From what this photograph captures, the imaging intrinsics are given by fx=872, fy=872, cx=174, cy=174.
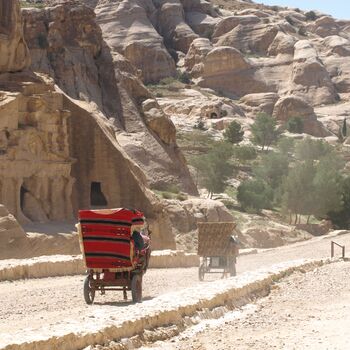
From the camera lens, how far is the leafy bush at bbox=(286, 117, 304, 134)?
4087 inches

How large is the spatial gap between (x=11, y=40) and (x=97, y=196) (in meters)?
7.52

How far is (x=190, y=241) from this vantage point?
4222 cm

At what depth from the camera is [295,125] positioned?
103812mm

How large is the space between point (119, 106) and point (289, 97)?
67.7 metres

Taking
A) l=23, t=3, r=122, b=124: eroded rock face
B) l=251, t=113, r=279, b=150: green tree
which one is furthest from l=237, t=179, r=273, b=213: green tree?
l=251, t=113, r=279, b=150: green tree

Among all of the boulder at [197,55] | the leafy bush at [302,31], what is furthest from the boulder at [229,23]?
the leafy bush at [302,31]

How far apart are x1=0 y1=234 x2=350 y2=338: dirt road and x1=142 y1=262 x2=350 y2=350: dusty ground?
1.56 m

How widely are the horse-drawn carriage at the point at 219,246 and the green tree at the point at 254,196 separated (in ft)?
100

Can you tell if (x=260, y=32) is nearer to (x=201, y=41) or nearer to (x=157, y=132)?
(x=201, y=41)

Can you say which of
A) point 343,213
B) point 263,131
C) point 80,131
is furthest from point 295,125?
point 80,131

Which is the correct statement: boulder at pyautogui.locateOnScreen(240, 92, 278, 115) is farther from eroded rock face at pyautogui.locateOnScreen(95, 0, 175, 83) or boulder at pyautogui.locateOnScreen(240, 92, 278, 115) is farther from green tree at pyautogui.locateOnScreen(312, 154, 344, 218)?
green tree at pyautogui.locateOnScreen(312, 154, 344, 218)

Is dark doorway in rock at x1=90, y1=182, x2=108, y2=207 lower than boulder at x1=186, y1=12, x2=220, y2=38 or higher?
lower

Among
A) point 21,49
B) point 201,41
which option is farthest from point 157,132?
point 201,41

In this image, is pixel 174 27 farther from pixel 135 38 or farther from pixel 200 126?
pixel 200 126
